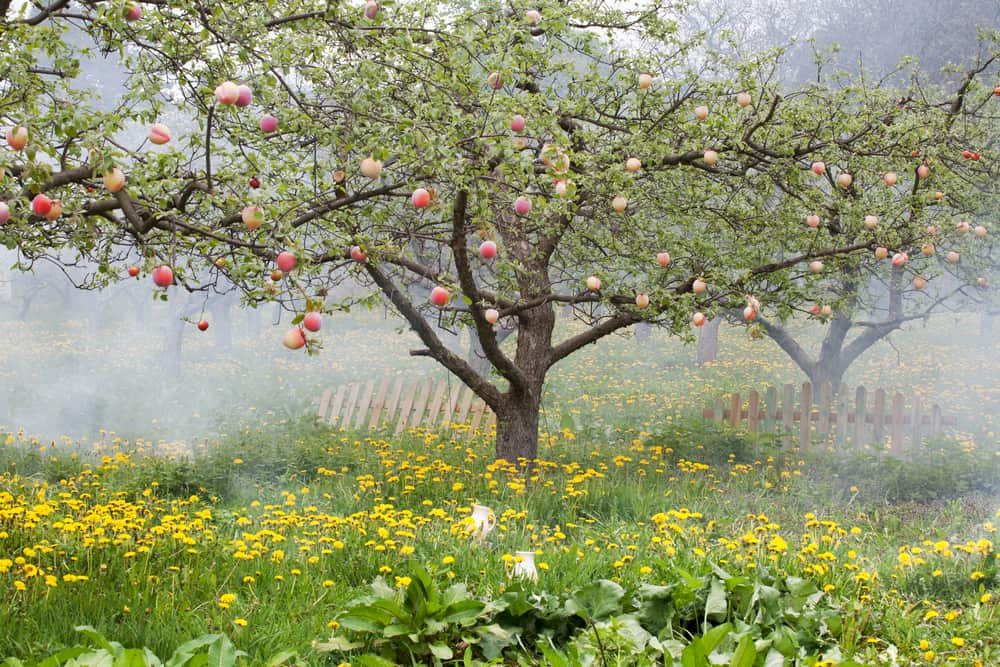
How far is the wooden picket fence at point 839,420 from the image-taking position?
33.2 ft

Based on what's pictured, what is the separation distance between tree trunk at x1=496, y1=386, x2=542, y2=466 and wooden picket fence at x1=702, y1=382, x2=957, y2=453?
11.8 ft

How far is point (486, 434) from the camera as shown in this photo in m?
9.74

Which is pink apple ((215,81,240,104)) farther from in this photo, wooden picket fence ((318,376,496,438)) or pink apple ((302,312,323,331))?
wooden picket fence ((318,376,496,438))

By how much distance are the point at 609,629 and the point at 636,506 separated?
3.15 metres

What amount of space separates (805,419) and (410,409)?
4873 millimetres

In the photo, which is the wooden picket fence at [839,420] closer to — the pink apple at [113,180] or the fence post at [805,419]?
the fence post at [805,419]

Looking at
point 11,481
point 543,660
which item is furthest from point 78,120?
point 11,481

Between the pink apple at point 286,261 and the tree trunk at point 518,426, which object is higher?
the pink apple at point 286,261

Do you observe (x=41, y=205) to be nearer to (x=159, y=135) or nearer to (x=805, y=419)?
(x=159, y=135)

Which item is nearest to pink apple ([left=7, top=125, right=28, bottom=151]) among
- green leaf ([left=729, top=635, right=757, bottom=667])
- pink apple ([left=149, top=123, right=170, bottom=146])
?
pink apple ([left=149, top=123, right=170, bottom=146])

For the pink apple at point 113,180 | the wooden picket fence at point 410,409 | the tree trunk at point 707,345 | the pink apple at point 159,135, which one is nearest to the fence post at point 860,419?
the wooden picket fence at point 410,409

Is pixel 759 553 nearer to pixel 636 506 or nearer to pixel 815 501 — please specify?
pixel 636 506

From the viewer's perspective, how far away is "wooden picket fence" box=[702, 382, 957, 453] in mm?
10133

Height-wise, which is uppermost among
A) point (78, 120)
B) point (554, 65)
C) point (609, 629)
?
point (554, 65)
